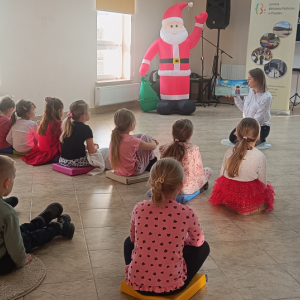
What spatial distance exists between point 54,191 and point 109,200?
54 centimetres

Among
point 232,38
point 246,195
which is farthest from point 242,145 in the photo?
point 232,38

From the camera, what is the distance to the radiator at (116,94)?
24.4 feet

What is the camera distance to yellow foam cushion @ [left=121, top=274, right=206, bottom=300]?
1929 mm

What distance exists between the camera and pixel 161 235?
184 cm

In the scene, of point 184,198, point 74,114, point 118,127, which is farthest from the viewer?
point 74,114

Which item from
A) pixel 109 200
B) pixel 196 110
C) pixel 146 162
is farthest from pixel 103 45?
pixel 109 200

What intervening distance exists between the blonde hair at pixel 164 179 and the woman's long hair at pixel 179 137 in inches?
48.5

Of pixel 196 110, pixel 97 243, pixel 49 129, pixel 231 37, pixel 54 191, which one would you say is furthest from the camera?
pixel 231 37

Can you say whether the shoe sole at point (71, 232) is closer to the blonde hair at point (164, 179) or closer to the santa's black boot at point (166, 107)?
the blonde hair at point (164, 179)

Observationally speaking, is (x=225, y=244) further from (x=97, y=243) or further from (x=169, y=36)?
(x=169, y=36)

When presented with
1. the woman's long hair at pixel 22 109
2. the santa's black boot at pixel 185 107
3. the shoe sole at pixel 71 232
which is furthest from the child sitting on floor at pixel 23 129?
the santa's black boot at pixel 185 107

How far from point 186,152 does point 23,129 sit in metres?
2.10

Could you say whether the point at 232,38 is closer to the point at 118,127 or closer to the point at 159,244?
the point at 118,127

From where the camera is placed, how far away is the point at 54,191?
138 inches
